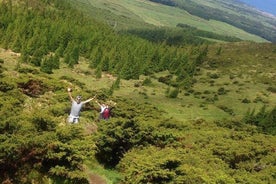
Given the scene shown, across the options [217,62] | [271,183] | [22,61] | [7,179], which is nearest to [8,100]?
[7,179]

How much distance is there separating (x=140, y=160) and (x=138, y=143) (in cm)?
636

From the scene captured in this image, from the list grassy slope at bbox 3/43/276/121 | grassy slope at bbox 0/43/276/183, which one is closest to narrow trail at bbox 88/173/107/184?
grassy slope at bbox 0/43/276/183

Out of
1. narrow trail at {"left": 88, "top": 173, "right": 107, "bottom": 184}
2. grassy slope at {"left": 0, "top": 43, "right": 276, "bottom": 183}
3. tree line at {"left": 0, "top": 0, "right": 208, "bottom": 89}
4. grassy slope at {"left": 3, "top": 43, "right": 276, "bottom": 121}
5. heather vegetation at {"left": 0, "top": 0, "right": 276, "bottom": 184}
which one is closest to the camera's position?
heather vegetation at {"left": 0, "top": 0, "right": 276, "bottom": 184}

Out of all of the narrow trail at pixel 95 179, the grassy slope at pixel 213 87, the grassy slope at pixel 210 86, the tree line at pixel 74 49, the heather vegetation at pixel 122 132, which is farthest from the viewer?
the tree line at pixel 74 49

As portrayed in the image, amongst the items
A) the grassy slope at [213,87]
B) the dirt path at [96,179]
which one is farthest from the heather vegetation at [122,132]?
the grassy slope at [213,87]

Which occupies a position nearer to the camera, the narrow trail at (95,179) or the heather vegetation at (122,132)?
the heather vegetation at (122,132)

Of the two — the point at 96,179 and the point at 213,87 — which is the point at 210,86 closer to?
the point at 213,87

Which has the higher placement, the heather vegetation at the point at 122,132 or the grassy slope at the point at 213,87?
the heather vegetation at the point at 122,132

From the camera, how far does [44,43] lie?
113188mm

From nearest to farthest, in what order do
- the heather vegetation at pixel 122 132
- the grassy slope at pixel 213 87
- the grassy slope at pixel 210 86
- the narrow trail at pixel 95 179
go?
the heather vegetation at pixel 122 132, the narrow trail at pixel 95 179, the grassy slope at pixel 210 86, the grassy slope at pixel 213 87

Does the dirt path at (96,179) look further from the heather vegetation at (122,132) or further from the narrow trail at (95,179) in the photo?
the heather vegetation at (122,132)

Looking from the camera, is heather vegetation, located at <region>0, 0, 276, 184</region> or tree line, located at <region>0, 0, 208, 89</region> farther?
tree line, located at <region>0, 0, 208, 89</region>

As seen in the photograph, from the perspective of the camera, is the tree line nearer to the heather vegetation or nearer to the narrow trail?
the heather vegetation

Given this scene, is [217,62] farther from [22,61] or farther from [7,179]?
[7,179]
